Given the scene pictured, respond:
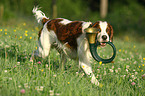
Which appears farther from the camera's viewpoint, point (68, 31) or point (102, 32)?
point (68, 31)

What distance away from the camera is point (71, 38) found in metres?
3.46

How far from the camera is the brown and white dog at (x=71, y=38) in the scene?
3.10m

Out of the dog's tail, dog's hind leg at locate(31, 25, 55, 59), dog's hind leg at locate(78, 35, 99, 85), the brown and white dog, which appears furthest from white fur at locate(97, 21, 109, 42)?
the dog's tail

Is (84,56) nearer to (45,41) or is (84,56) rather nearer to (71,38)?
(71,38)

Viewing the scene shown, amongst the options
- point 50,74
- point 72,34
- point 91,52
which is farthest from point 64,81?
point 72,34

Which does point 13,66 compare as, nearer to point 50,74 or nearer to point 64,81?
point 50,74

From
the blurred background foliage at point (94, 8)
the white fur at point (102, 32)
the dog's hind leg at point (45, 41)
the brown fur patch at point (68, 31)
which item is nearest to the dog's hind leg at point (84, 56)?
the brown fur patch at point (68, 31)

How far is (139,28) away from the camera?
14.9 meters

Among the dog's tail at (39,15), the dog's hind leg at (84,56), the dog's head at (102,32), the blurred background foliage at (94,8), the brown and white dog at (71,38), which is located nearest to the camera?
the dog's head at (102,32)

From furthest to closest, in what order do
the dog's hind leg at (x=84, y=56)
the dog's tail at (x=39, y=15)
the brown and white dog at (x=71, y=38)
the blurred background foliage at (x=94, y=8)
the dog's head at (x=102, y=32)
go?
1. the blurred background foliage at (x=94, y=8)
2. the dog's tail at (x=39, y=15)
3. the dog's hind leg at (x=84, y=56)
4. the brown and white dog at (x=71, y=38)
5. the dog's head at (x=102, y=32)

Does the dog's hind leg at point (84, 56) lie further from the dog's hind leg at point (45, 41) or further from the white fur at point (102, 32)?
the dog's hind leg at point (45, 41)

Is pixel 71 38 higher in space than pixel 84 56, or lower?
higher

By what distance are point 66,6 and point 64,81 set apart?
67.5ft

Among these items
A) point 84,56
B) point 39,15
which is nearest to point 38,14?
point 39,15
